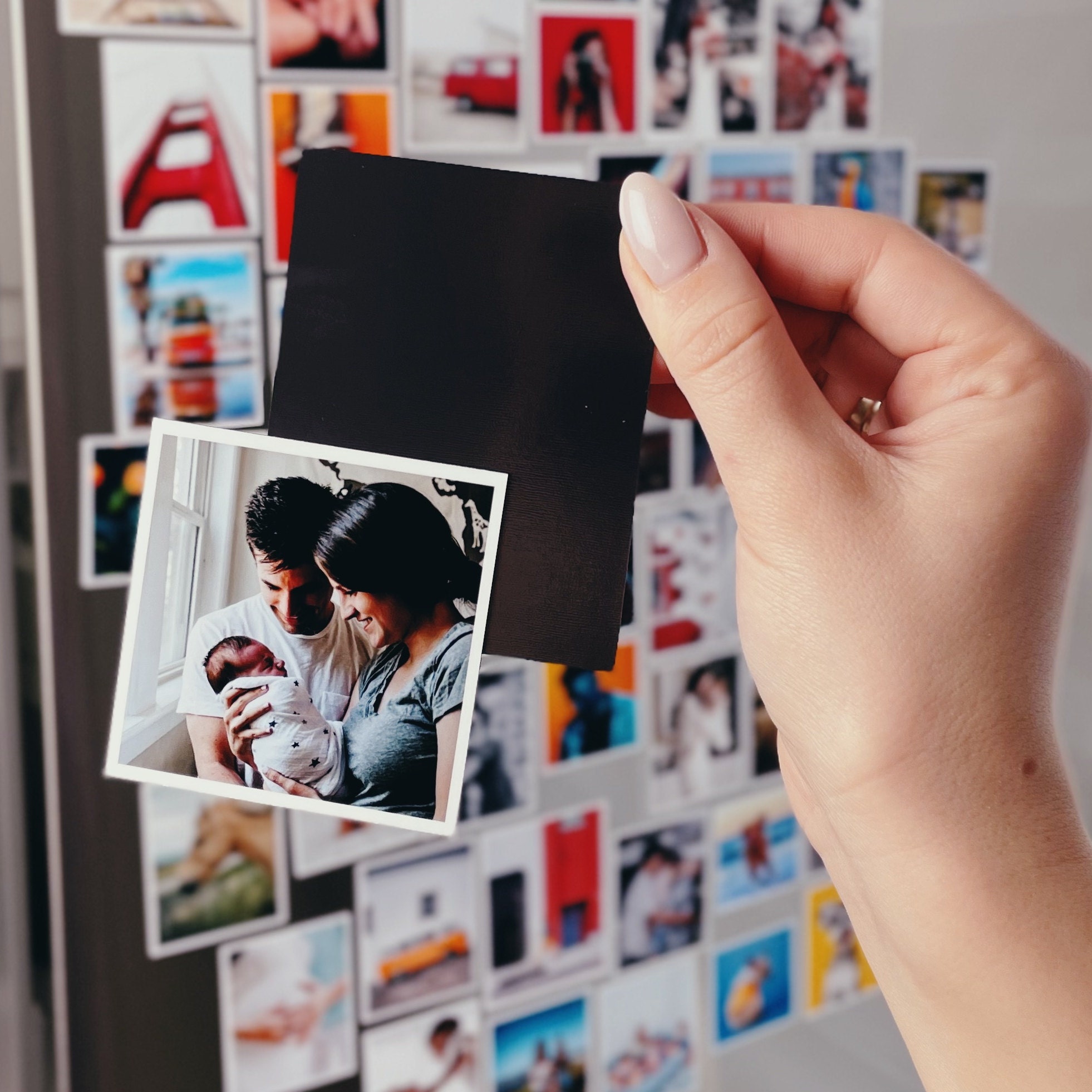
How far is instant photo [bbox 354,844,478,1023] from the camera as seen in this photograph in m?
0.97

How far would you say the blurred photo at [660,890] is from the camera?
1113mm

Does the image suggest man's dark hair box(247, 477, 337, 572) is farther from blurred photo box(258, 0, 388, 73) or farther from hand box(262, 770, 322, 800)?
blurred photo box(258, 0, 388, 73)

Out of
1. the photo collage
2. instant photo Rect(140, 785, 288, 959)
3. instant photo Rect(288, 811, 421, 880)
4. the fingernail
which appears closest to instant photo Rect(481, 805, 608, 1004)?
the photo collage

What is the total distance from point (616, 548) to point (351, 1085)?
2.29 feet

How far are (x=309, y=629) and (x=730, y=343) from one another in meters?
0.25

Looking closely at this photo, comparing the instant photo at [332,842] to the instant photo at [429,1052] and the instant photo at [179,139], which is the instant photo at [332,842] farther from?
the instant photo at [179,139]

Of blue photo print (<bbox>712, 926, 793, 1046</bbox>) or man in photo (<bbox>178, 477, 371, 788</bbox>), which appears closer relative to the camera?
man in photo (<bbox>178, 477, 371, 788</bbox>)

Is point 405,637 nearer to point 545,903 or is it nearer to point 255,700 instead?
point 255,700

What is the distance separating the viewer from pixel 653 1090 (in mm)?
1174

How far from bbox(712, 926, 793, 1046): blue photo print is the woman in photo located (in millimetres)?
767

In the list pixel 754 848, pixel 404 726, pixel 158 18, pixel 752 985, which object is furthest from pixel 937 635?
pixel 752 985

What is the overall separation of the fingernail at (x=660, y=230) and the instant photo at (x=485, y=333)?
4 cm

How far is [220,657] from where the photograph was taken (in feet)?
1.79

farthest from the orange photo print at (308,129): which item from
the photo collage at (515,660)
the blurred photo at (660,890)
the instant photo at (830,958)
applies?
the instant photo at (830,958)
